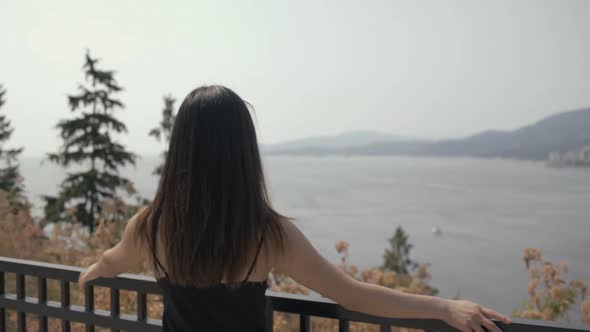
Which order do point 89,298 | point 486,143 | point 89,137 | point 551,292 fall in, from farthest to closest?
point 486,143 → point 89,137 → point 551,292 → point 89,298

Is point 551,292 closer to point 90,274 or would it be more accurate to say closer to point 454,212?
point 90,274

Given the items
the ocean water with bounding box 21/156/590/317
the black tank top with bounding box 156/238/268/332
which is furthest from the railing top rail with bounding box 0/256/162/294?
the ocean water with bounding box 21/156/590/317

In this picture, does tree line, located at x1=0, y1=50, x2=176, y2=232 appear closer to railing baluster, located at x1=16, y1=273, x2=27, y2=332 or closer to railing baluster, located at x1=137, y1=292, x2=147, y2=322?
railing baluster, located at x1=16, y1=273, x2=27, y2=332

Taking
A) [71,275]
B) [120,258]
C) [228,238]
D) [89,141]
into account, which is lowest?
[71,275]

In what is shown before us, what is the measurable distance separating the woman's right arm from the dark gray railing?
77 mm

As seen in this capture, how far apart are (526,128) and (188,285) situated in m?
79.2

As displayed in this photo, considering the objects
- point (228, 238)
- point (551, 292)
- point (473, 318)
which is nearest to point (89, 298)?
point (228, 238)

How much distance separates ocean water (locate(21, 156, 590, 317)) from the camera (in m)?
42.2

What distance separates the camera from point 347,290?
1349mm

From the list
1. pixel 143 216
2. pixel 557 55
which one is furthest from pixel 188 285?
pixel 557 55

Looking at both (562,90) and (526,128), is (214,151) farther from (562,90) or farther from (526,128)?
(526,128)

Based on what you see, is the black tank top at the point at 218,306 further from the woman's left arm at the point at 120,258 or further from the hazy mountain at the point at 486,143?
the hazy mountain at the point at 486,143

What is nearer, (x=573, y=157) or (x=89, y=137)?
(x=89, y=137)

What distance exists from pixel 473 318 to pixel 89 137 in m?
26.0
